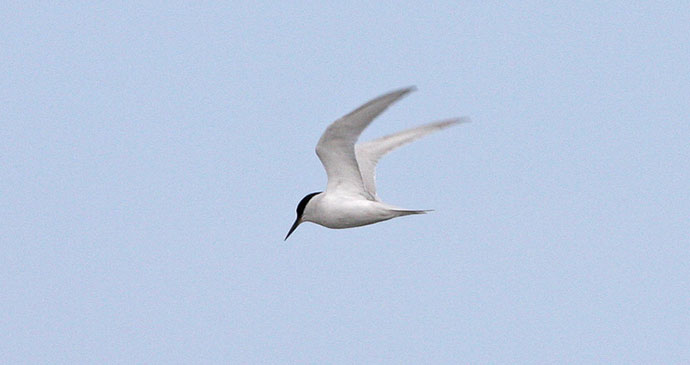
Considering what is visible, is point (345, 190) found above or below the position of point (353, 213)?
above

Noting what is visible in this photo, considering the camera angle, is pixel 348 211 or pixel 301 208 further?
pixel 301 208

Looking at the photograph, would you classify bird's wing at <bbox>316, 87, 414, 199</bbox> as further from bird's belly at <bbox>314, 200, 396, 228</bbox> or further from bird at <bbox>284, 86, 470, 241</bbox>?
bird's belly at <bbox>314, 200, 396, 228</bbox>

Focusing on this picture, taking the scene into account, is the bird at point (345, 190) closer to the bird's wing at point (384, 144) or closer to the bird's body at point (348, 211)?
the bird's body at point (348, 211)

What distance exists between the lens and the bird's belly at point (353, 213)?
15.1 m

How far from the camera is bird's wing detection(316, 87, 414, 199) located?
13166mm

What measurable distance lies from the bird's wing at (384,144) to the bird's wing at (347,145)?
6.09 ft

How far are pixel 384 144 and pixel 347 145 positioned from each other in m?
3.54

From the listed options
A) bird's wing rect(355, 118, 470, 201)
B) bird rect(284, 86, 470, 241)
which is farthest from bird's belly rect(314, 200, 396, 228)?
bird's wing rect(355, 118, 470, 201)

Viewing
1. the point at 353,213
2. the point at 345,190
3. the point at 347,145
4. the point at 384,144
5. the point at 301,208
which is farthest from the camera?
the point at 384,144

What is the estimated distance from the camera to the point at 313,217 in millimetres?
15820

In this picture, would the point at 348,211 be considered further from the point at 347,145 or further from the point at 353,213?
the point at 347,145

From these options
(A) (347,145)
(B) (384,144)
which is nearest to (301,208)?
(A) (347,145)

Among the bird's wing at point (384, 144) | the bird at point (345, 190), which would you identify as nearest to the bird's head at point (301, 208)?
the bird at point (345, 190)

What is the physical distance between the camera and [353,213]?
15.2 metres
